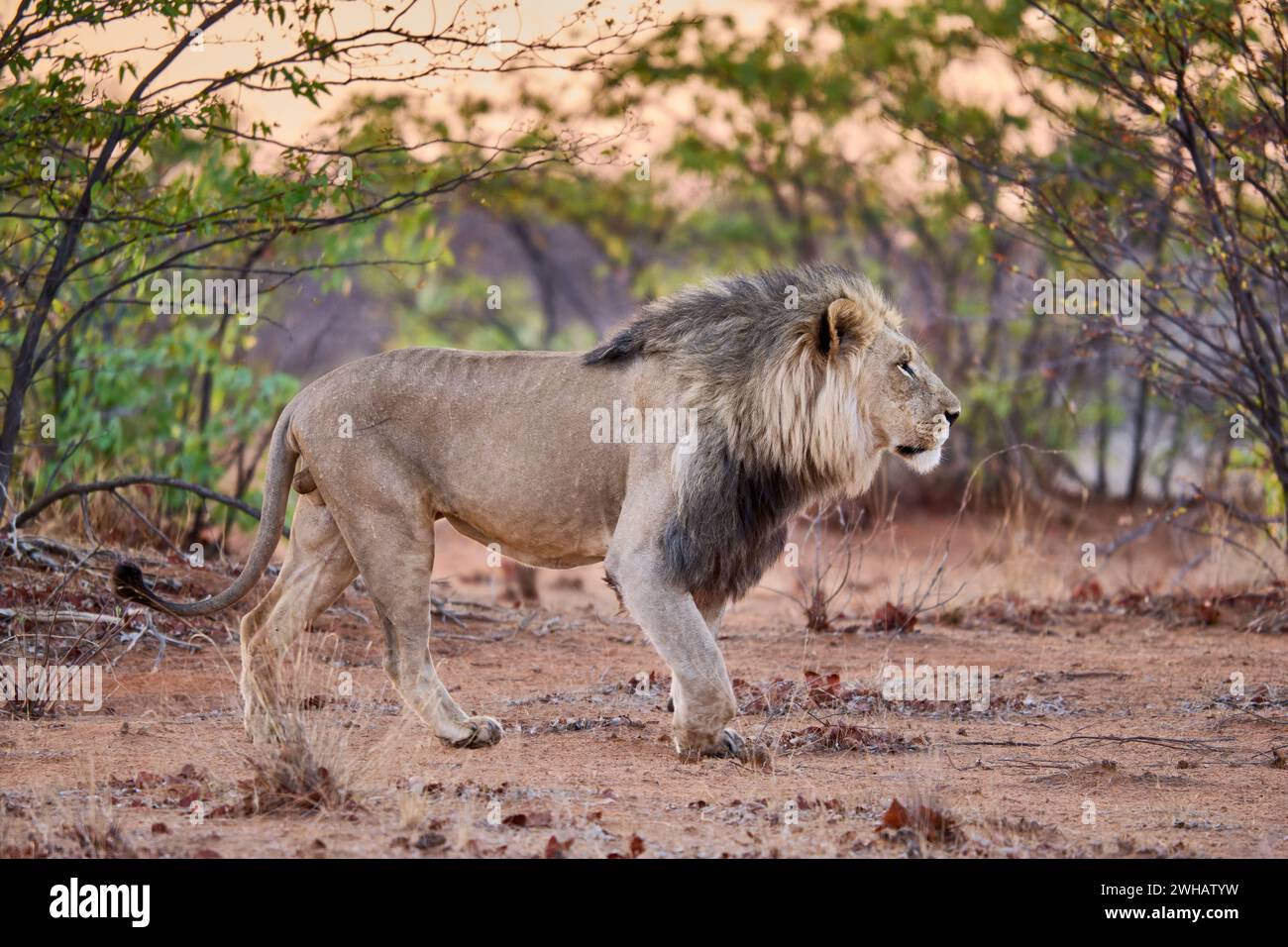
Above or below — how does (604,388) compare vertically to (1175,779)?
above

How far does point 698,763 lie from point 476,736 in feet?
2.90

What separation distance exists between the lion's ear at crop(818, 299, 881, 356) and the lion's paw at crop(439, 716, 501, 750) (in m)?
1.92

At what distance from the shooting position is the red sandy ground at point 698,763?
4.55 m

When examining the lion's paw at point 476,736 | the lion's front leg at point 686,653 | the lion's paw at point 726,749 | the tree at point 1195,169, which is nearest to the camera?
the lion's front leg at point 686,653

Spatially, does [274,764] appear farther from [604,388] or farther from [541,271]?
[541,271]

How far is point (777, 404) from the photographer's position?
5.66 m

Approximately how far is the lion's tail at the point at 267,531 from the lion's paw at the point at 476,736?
39.6 inches

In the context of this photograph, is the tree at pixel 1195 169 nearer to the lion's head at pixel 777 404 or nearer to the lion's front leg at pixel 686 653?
the lion's head at pixel 777 404

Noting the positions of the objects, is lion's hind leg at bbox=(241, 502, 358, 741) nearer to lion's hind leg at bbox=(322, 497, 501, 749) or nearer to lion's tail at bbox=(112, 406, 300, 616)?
lion's tail at bbox=(112, 406, 300, 616)

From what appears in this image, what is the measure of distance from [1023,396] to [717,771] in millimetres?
12541

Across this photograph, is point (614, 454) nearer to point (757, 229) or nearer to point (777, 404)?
point (777, 404)

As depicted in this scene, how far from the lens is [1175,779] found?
559cm

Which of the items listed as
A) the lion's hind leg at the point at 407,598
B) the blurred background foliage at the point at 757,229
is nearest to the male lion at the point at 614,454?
the lion's hind leg at the point at 407,598
